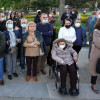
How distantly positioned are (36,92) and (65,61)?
41.5 inches

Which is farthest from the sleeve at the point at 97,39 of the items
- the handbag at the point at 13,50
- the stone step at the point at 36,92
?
the handbag at the point at 13,50

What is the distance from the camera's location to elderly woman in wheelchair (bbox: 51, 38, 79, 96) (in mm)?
4152

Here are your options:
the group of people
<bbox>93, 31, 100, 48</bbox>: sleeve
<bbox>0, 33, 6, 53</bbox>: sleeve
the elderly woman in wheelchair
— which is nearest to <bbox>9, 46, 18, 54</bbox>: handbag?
the group of people

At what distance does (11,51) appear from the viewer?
475 centimetres

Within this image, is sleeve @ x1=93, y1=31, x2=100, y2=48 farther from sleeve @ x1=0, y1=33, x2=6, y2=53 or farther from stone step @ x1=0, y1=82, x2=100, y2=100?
sleeve @ x1=0, y1=33, x2=6, y2=53

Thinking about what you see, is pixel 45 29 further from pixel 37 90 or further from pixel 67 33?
pixel 37 90

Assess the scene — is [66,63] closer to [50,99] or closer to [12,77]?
[50,99]

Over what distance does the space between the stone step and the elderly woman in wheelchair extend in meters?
0.21

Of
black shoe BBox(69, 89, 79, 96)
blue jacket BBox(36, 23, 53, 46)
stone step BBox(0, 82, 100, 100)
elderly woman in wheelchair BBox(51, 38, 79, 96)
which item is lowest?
stone step BBox(0, 82, 100, 100)

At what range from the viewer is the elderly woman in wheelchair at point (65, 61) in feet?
13.6

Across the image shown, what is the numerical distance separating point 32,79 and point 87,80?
1.60m

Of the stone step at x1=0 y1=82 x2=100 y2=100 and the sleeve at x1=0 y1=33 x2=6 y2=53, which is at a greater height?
the sleeve at x1=0 y1=33 x2=6 y2=53

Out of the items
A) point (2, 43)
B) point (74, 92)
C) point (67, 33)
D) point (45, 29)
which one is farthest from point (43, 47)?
point (74, 92)

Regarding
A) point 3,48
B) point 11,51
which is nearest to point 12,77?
point 11,51
